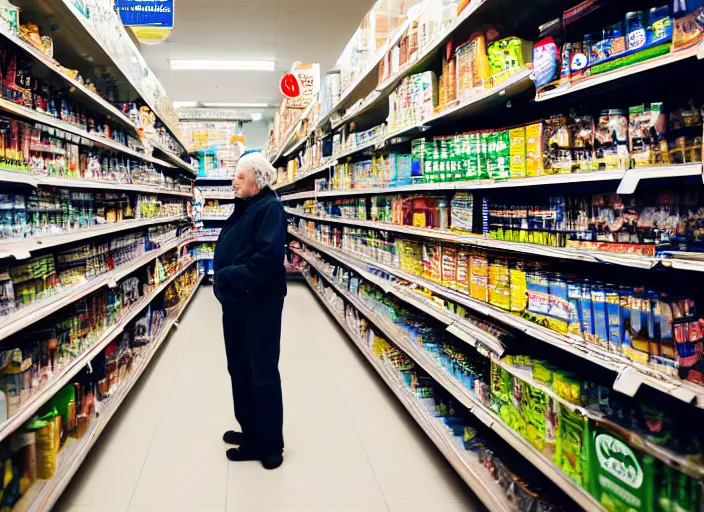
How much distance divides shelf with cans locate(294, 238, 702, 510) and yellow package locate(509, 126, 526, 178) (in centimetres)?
71

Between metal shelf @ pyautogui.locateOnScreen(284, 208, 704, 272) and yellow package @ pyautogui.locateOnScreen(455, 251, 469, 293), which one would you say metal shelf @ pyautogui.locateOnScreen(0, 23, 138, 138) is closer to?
metal shelf @ pyautogui.locateOnScreen(284, 208, 704, 272)

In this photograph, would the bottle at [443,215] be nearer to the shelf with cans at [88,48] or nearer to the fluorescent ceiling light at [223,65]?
the shelf with cans at [88,48]

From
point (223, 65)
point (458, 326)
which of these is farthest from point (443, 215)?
point (223, 65)

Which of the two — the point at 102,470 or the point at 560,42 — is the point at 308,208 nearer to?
the point at 102,470

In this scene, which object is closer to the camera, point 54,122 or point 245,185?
point 54,122

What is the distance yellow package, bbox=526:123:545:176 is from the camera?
2084 mm

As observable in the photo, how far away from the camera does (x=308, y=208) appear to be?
868 centimetres

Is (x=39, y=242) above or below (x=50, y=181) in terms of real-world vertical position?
below

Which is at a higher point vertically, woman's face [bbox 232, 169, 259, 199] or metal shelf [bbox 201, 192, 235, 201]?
metal shelf [bbox 201, 192, 235, 201]

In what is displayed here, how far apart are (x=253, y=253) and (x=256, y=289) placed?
0.19 metres

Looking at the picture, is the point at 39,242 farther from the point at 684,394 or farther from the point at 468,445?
the point at 684,394

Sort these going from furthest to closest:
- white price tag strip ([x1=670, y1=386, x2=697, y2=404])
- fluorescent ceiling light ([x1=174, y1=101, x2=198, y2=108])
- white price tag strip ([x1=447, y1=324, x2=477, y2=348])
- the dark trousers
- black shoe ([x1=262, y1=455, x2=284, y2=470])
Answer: fluorescent ceiling light ([x1=174, y1=101, x2=198, y2=108])
black shoe ([x1=262, y1=455, x2=284, y2=470])
the dark trousers
white price tag strip ([x1=447, y1=324, x2=477, y2=348])
white price tag strip ([x1=670, y1=386, x2=697, y2=404])

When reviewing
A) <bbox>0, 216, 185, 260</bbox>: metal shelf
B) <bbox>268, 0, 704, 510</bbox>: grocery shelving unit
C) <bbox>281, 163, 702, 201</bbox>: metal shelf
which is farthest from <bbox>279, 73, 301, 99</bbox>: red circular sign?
<bbox>281, 163, 702, 201</bbox>: metal shelf

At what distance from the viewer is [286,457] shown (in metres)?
3.09
